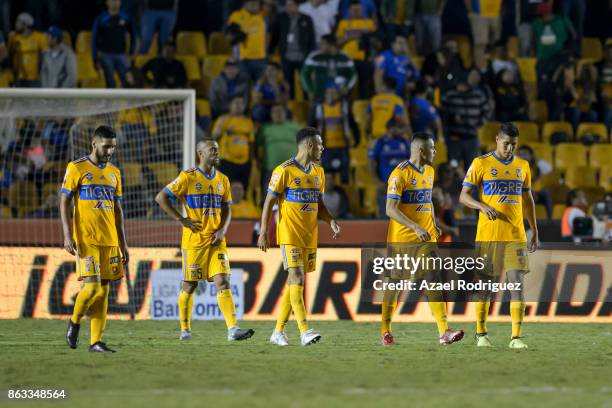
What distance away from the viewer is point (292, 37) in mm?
19812

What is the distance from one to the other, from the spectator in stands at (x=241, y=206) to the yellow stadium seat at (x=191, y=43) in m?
3.73

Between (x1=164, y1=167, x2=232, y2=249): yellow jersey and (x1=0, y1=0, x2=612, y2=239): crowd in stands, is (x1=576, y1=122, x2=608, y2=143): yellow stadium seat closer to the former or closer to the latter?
(x1=0, y1=0, x2=612, y2=239): crowd in stands

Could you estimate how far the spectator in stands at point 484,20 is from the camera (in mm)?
21337

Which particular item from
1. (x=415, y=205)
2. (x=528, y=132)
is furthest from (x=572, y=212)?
(x=415, y=205)

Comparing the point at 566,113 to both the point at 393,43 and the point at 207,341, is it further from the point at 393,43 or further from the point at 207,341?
the point at 207,341

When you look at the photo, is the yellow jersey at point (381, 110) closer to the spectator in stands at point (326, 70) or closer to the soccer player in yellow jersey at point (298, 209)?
the spectator in stands at point (326, 70)

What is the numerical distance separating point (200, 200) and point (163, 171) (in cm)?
504

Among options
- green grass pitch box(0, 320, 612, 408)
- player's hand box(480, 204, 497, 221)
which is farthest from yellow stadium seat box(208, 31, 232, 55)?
player's hand box(480, 204, 497, 221)

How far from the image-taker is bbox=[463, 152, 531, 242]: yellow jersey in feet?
36.4

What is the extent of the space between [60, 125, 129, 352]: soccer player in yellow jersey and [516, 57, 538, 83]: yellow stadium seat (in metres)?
12.0

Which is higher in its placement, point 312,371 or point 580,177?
point 580,177

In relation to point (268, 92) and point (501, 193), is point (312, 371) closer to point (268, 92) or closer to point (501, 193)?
point (501, 193)

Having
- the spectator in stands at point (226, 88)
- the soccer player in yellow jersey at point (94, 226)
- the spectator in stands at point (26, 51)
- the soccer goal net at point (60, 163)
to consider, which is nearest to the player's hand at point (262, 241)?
the soccer player in yellow jersey at point (94, 226)

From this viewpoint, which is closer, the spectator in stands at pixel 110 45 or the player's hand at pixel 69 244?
the player's hand at pixel 69 244
